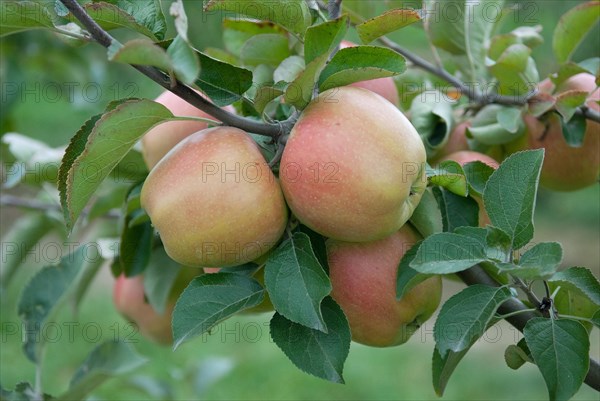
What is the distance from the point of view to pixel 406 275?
66 centimetres

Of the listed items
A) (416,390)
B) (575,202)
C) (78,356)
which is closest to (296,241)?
(416,390)

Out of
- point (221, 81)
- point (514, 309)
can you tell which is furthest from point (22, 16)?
point (514, 309)

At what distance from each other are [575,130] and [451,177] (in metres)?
0.25

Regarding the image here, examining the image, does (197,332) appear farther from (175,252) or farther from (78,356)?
(78,356)

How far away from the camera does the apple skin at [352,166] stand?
60cm

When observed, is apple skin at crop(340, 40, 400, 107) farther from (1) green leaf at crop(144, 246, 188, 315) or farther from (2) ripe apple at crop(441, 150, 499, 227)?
(1) green leaf at crop(144, 246, 188, 315)

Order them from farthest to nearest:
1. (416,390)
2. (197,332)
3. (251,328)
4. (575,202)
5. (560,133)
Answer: (575,202), (251,328), (416,390), (560,133), (197,332)

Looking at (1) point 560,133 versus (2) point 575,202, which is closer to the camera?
(1) point 560,133

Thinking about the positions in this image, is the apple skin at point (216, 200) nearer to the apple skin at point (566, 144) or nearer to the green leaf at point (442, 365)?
the green leaf at point (442, 365)

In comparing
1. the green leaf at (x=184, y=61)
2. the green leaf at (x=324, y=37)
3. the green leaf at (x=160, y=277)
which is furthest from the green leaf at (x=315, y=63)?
the green leaf at (x=160, y=277)

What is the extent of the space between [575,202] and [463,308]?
380cm

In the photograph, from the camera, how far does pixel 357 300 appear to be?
2.22 ft

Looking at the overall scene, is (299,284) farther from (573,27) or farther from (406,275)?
(573,27)

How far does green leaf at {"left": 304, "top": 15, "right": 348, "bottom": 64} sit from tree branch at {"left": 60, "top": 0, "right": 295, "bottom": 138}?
75 mm
